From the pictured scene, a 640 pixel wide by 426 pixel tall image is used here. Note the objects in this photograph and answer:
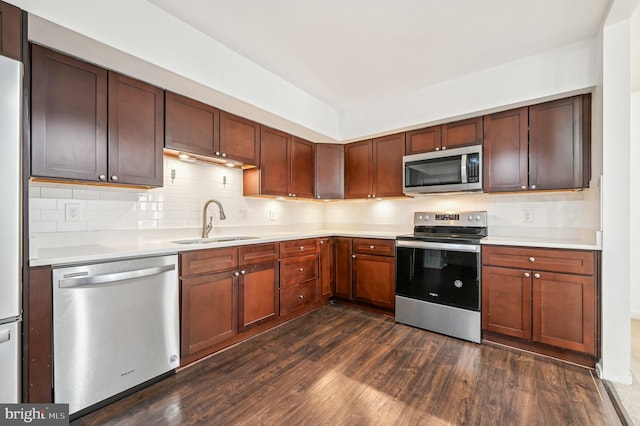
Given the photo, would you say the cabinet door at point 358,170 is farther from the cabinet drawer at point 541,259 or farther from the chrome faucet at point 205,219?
the chrome faucet at point 205,219

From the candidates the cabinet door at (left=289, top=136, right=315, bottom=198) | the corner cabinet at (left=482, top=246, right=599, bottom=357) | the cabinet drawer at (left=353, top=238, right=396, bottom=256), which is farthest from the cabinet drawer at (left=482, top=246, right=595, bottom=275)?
the cabinet door at (left=289, top=136, right=315, bottom=198)

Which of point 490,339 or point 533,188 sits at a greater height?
point 533,188

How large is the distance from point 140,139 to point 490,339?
3460mm

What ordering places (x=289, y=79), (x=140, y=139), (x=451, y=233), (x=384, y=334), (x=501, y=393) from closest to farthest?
1. (x=501, y=393)
2. (x=140, y=139)
3. (x=384, y=334)
4. (x=289, y=79)
5. (x=451, y=233)

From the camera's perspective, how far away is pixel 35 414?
144cm

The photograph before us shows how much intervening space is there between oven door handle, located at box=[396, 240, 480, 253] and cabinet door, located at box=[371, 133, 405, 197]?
0.71 meters

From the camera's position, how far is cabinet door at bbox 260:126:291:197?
3.17 m

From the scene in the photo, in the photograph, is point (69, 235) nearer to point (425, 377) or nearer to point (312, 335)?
point (312, 335)

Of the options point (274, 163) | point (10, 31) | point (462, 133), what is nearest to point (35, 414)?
point (10, 31)

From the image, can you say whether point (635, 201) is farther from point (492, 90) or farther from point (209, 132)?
point (209, 132)

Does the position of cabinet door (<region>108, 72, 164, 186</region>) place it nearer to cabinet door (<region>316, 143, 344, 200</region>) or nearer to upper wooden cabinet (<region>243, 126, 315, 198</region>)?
upper wooden cabinet (<region>243, 126, 315, 198</region>)

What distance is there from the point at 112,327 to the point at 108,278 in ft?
1.02

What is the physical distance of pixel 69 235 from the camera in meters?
2.05

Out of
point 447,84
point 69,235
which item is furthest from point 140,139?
point 447,84
